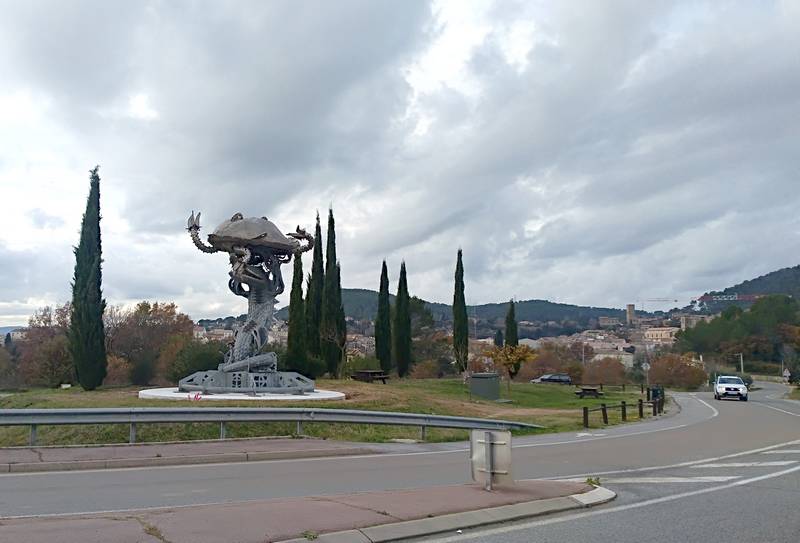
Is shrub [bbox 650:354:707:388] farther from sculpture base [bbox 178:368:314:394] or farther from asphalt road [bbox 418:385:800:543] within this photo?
asphalt road [bbox 418:385:800:543]

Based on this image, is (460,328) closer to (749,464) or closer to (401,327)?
(401,327)

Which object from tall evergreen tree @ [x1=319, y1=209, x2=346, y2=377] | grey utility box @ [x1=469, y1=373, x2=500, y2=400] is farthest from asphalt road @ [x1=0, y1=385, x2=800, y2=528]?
tall evergreen tree @ [x1=319, y1=209, x2=346, y2=377]

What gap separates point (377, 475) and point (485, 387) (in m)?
29.6

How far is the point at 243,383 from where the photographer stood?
2742cm

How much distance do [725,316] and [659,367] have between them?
4614cm

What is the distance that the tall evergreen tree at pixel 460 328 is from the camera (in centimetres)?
5959

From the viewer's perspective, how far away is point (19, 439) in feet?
57.0

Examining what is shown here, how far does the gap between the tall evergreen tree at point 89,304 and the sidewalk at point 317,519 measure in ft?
93.3

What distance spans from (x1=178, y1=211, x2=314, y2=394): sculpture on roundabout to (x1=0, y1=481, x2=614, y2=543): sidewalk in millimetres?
18846

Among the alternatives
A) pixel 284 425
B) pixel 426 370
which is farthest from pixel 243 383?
pixel 426 370

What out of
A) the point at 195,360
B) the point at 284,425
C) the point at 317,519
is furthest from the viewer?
the point at 195,360

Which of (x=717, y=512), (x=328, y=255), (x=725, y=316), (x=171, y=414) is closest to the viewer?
(x=717, y=512)

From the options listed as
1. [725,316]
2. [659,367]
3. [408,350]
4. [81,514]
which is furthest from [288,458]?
[725,316]

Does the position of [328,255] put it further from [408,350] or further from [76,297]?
[76,297]
